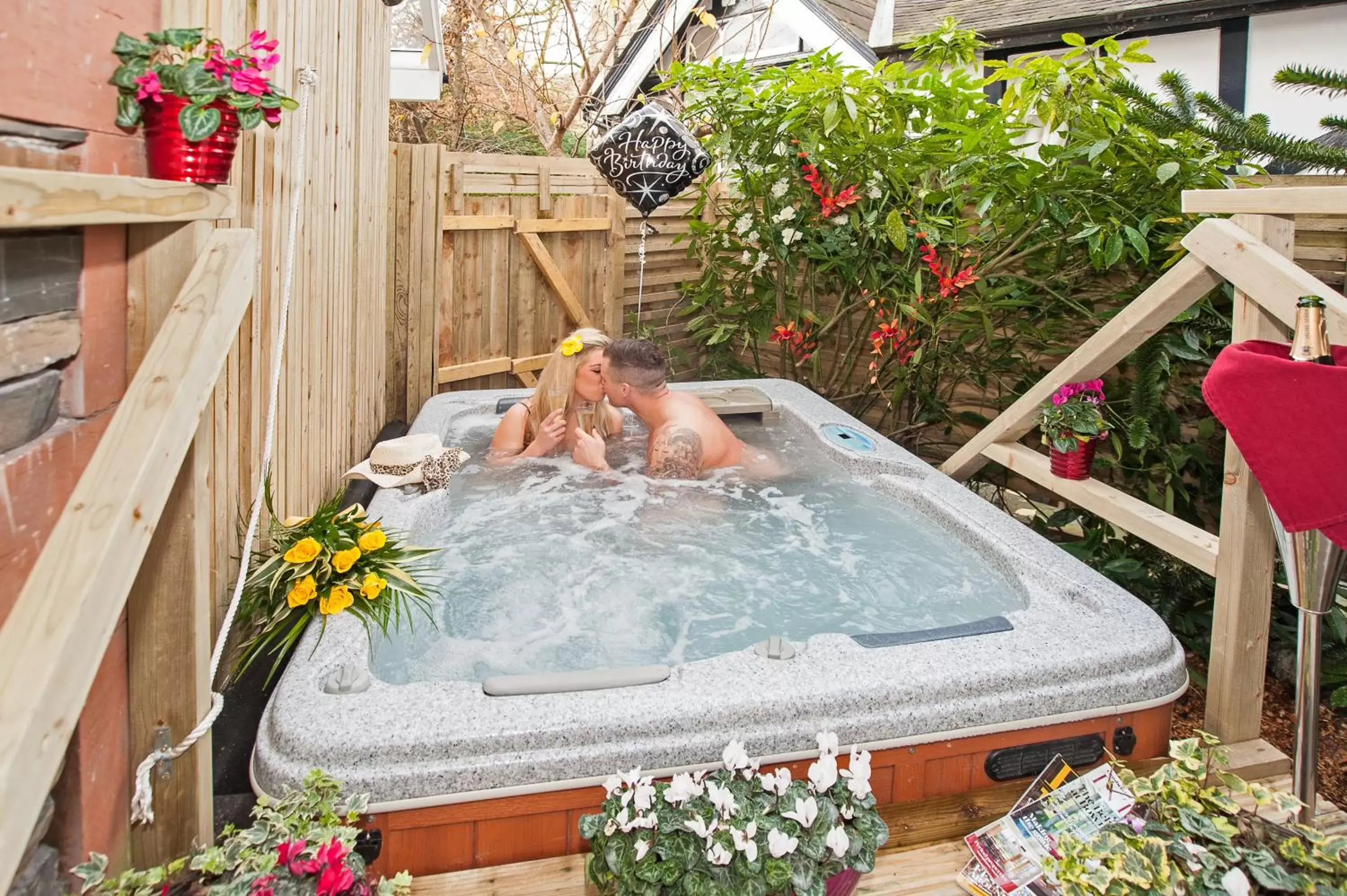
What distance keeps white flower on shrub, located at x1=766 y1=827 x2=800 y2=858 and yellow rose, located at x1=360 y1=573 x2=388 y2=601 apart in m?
1.27

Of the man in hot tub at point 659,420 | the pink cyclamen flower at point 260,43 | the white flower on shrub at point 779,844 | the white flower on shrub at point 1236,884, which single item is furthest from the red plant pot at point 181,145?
the man in hot tub at point 659,420

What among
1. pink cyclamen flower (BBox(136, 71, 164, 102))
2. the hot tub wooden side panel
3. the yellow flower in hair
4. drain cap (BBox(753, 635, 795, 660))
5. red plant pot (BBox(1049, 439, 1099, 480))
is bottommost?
the hot tub wooden side panel

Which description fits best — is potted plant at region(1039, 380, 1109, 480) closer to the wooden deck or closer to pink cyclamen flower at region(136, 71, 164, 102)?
the wooden deck

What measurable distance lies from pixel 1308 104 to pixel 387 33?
273 inches

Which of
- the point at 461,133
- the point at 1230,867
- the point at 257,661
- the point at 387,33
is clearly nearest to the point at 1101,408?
the point at 1230,867

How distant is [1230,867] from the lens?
1.47 meters

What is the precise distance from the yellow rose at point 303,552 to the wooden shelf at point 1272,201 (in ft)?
7.57

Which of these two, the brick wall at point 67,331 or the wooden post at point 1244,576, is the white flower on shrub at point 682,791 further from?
the wooden post at point 1244,576

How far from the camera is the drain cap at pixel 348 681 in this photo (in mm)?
1889

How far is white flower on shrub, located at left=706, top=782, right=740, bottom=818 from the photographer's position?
4.96 ft

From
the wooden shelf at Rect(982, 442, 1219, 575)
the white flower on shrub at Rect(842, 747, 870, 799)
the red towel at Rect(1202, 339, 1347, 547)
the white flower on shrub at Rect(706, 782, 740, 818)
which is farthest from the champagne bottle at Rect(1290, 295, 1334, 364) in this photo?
the white flower on shrub at Rect(706, 782, 740, 818)

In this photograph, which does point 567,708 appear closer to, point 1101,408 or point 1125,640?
point 1125,640

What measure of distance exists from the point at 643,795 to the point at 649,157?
4.17 m

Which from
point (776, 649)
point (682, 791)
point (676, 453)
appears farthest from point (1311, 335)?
point (676, 453)
